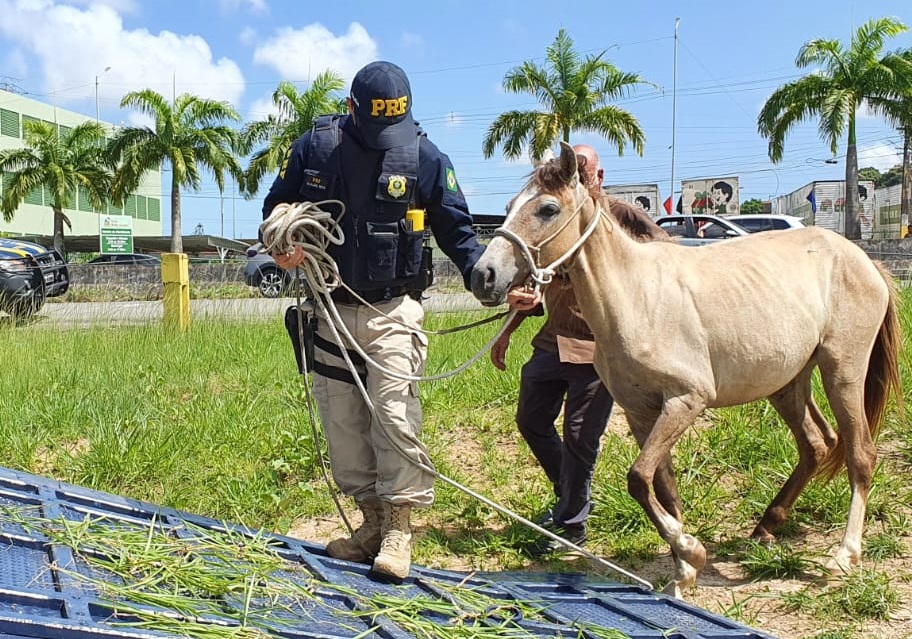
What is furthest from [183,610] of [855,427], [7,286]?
[7,286]

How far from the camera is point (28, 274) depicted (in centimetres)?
1248

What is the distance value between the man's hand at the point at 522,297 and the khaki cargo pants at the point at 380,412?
0.47 m

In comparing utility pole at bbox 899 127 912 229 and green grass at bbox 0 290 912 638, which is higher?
utility pole at bbox 899 127 912 229

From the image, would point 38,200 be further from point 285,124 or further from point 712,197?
point 712,197

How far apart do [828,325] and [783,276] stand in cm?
40

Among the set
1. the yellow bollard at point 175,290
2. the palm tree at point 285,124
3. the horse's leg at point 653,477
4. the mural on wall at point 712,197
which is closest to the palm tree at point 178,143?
the palm tree at point 285,124

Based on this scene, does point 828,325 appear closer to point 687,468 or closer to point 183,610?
point 687,468

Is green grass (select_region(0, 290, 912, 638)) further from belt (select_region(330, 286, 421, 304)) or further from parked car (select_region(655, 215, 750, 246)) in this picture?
parked car (select_region(655, 215, 750, 246))

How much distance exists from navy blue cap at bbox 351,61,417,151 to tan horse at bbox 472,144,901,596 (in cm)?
61

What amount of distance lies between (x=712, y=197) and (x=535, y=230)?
36.0 m

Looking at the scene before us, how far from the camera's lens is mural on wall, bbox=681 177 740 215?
122 ft

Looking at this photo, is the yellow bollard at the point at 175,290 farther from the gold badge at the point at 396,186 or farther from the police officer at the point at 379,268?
the gold badge at the point at 396,186

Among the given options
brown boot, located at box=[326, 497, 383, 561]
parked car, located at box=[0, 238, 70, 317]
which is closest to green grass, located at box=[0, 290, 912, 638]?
brown boot, located at box=[326, 497, 383, 561]

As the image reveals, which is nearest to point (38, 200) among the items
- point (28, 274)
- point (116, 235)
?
point (116, 235)
